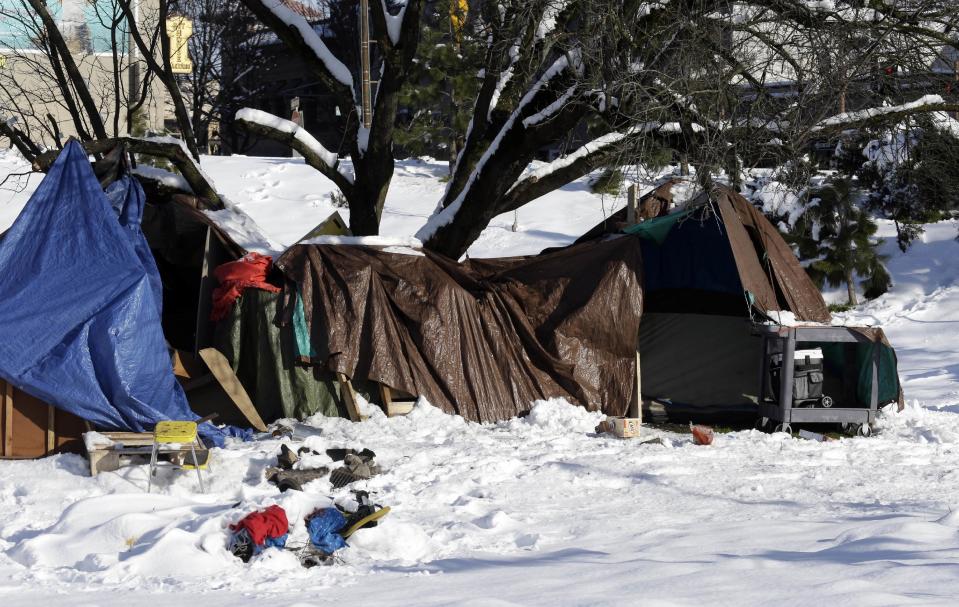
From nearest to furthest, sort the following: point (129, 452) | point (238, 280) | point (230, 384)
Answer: point (129, 452), point (230, 384), point (238, 280)

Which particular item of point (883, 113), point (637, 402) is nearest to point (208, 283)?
point (637, 402)

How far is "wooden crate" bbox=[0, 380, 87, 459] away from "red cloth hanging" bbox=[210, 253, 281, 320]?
199cm

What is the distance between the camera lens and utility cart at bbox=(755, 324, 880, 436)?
32.9 ft

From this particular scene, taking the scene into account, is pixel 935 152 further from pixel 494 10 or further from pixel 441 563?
pixel 441 563

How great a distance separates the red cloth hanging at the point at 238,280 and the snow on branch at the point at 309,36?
3065 mm

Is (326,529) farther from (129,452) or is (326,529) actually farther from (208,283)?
(208,283)

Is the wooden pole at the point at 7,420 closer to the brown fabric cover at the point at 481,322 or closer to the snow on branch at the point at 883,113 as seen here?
the brown fabric cover at the point at 481,322

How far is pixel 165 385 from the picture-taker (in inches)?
348

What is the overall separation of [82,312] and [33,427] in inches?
37.0

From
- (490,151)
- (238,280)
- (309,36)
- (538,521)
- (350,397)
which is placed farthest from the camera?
(309,36)

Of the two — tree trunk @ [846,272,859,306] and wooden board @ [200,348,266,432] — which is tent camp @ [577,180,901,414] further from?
tree trunk @ [846,272,859,306]

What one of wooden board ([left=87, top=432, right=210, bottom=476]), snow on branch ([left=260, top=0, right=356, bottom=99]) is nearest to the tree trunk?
snow on branch ([left=260, top=0, right=356, bottom=99])

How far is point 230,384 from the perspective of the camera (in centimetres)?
973

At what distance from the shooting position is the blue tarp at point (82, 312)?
27.4 feet
